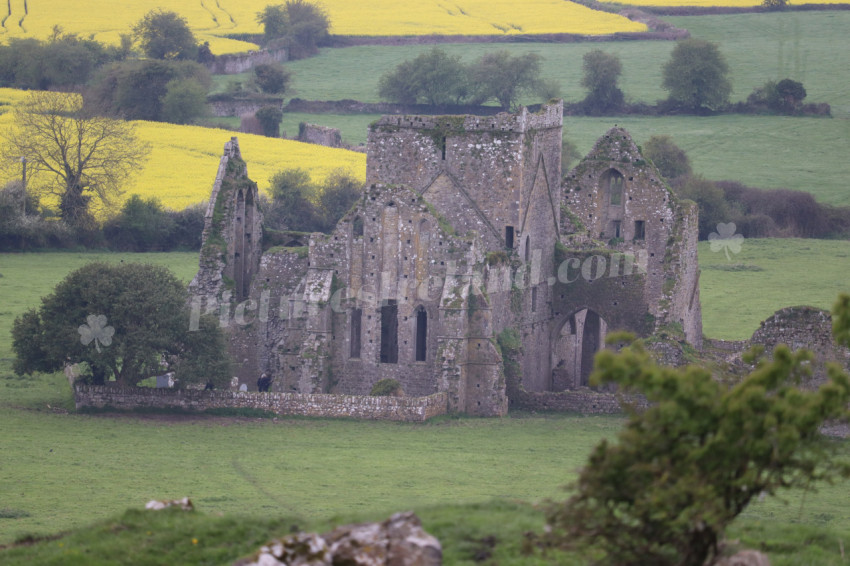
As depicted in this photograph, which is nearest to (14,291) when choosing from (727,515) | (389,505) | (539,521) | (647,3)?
(389,505)

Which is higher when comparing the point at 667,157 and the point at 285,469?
the point at 667,157

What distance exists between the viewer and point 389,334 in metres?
47.1

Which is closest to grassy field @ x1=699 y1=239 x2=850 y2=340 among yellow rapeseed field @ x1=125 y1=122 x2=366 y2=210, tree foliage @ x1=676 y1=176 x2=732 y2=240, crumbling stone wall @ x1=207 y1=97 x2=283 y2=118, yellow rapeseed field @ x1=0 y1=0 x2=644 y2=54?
tree foliage @ x1=676 y1=176 x2=732 y2=240

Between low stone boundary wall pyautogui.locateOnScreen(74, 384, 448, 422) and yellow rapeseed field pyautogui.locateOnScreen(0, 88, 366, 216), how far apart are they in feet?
108

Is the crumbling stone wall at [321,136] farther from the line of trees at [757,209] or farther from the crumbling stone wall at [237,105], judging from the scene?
the line of trees at [757,209]

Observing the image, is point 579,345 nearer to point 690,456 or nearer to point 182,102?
point 690,456

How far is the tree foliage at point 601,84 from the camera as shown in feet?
360

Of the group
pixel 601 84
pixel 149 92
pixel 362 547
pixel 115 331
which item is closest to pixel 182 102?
pixel 149 92

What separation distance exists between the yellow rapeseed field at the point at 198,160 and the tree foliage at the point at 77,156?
1.21 m

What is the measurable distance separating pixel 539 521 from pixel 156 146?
6993 centimetres

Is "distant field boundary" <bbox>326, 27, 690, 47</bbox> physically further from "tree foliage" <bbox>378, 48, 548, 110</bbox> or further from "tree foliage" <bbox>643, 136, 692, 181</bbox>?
"tree foliage" <bbox>643, 136, 692, 181</bbox>

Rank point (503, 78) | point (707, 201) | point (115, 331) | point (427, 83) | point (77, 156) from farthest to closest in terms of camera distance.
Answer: point (427, 83) → point (503, 78) → point (707, 201) → point (77, 156) → point (115, 331)

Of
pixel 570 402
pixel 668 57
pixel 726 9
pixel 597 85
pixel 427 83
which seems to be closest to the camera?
pixel 570 402

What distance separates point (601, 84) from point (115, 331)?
72.9m
